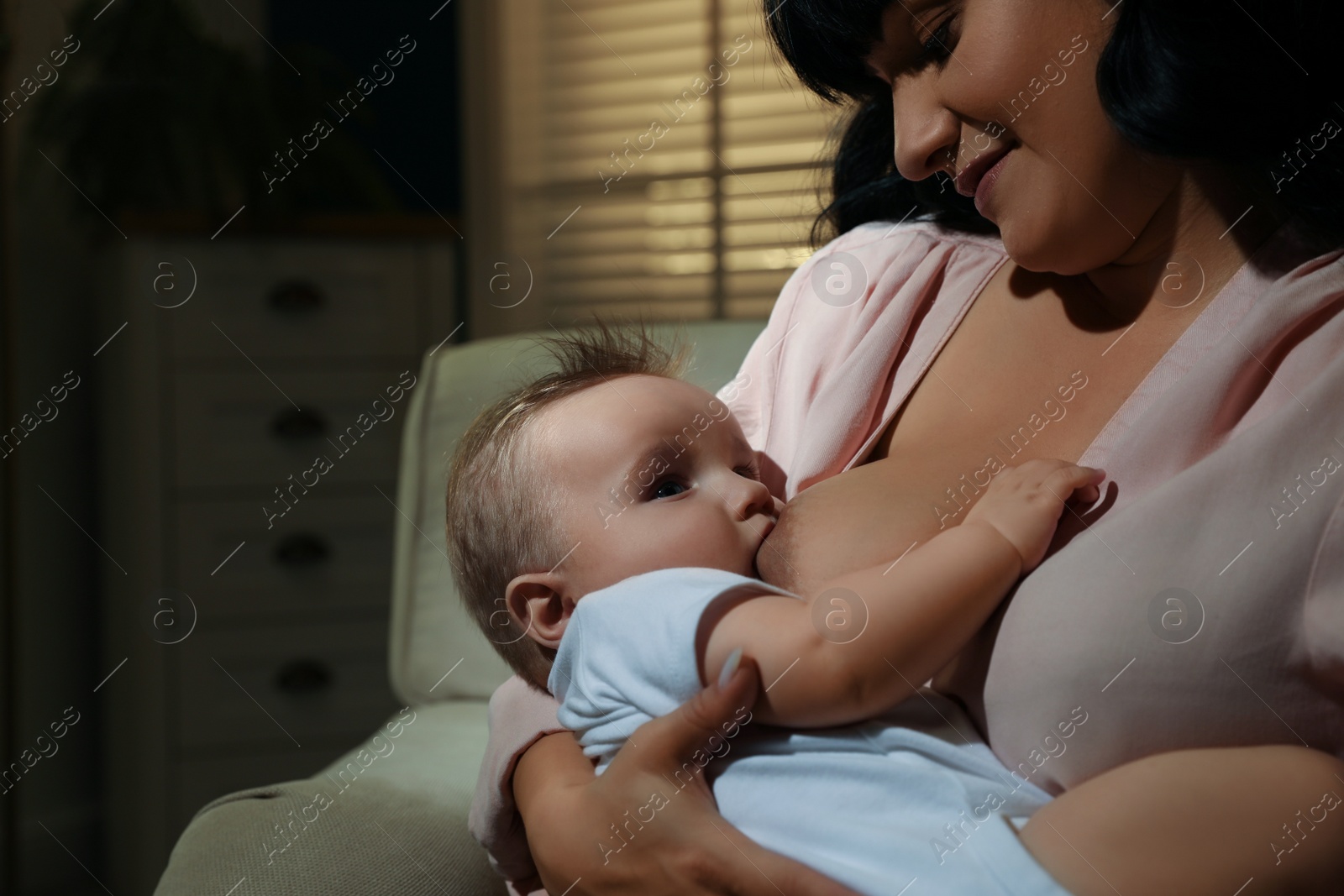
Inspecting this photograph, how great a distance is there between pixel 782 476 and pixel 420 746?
0.59m

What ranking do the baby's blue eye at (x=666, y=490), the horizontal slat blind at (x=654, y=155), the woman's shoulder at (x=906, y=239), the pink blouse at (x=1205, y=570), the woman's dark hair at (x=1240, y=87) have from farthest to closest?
1. the horizontal slat blind at (x=654, y=155)
2. the woman's shoulder at (x=906, y=239)
3. the baby's blue eye at (x=666, y=490)
4. the woman's dark hair at (x=1240, y=87)
5. the pink blouse at (x=1205, y=570)

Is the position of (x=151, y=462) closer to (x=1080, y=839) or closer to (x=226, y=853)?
(x=226, y=853)

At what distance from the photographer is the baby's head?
86cm

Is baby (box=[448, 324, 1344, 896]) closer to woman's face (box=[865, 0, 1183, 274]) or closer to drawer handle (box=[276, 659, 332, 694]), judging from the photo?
woman's face (box=[865, 0, 1183, 274])

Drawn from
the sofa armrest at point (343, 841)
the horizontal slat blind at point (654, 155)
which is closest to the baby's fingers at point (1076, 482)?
the sofa armrest at point (343, 841)

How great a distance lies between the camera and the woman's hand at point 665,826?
2.37ft

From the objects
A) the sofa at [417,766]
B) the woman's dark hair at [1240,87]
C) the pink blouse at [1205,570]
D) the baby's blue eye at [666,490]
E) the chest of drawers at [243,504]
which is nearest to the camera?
the pink blouse at [1205,570]

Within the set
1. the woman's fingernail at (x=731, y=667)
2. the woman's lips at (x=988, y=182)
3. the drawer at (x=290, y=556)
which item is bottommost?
the drawer at (x=290, y=556)

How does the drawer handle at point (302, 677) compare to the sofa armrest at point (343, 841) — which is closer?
the sofa armrest at point (343, 841)

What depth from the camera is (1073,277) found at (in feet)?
3.23

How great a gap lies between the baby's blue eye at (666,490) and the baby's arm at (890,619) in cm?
15

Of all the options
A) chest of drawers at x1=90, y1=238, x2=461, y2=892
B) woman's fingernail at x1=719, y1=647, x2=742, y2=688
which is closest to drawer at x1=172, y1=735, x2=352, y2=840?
chest of drawers at x1=90, y1=238, x2=461, y2=892

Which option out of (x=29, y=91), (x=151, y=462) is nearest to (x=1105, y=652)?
(x=151, y=462)

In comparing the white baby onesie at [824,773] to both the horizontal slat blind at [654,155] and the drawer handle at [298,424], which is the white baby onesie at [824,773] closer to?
the drawer handle at [298,424]
